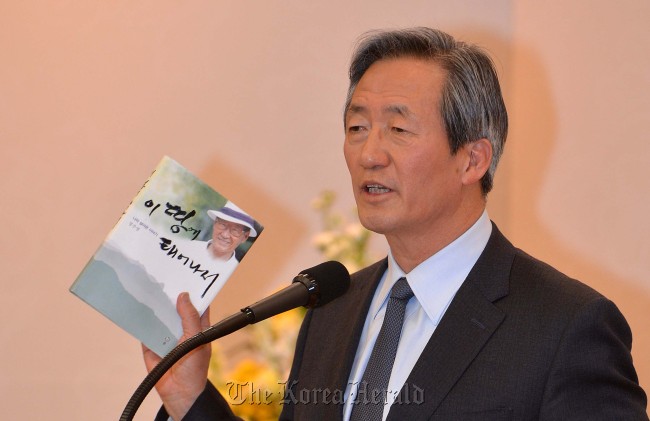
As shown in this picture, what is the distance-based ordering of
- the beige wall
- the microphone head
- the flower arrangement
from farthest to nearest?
the beige wall
the flower arrangement
the microphone head

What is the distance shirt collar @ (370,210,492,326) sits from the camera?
1.90m

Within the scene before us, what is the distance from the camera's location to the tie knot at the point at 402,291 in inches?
76.7

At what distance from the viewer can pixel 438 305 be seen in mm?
1893

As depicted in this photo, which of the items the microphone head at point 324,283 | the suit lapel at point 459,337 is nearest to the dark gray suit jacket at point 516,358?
the suit lapel at point 459,337

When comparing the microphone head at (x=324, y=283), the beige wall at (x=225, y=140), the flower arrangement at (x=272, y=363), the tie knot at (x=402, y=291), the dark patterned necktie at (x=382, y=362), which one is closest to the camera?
the microphone head at (x=324, y=283)

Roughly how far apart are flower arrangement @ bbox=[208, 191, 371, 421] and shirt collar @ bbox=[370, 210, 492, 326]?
1.66 feet

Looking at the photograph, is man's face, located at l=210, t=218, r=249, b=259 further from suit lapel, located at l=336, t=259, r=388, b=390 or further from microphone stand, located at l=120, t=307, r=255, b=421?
suit lapel, located at l=336, t=259, r=388, b=390

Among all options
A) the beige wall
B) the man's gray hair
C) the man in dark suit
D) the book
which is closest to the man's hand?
the man in dark suit

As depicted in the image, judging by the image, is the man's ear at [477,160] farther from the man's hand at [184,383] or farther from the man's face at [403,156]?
the man's hand at [184,383]

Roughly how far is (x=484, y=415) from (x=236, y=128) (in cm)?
199

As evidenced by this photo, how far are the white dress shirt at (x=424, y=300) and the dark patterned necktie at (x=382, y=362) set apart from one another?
1cm

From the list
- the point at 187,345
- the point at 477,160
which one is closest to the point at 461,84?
the point at 477,160

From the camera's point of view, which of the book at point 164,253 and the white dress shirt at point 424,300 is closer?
the book at point 164,253

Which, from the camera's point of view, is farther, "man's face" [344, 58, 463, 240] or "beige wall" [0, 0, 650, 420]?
"beige wall" [0, 0, 650, 420]
